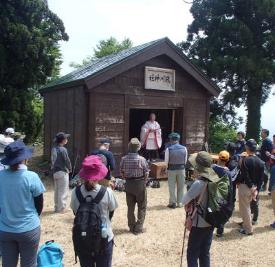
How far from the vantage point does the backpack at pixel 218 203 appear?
4.21 m

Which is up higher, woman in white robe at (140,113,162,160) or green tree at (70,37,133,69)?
green tree at (70,37,133,69)

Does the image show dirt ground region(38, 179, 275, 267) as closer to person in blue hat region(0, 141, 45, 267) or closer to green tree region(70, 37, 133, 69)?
person in blue hat region(0, 141, 45, 267)

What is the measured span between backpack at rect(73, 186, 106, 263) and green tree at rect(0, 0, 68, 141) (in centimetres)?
1363

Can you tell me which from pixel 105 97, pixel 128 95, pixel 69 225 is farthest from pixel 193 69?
pixel 69 225

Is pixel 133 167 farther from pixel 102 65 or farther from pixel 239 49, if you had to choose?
pixel 239 49

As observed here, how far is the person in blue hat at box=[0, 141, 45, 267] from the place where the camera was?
3.68 meters

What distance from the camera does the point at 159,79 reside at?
12492mm

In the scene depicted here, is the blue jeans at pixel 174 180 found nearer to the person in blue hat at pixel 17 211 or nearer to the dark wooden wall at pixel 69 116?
the dark wooden wall at pixel 69 116

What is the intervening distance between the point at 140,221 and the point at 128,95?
18.7 feet

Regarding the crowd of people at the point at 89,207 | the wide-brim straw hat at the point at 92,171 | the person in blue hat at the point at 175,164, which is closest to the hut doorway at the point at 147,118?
the person in blue hat at the point at 175,164

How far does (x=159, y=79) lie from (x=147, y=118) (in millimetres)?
3015

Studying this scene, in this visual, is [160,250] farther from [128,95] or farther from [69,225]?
[128,95]

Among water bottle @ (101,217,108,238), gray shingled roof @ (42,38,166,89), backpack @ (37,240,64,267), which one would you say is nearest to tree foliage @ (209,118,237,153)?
gray shingled roof @ (42,38,166,89)

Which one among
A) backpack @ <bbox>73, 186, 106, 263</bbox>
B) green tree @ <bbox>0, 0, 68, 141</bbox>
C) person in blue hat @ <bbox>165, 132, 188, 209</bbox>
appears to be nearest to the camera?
backpack @ <bbox>73, 186, 106, 263</bbox>
